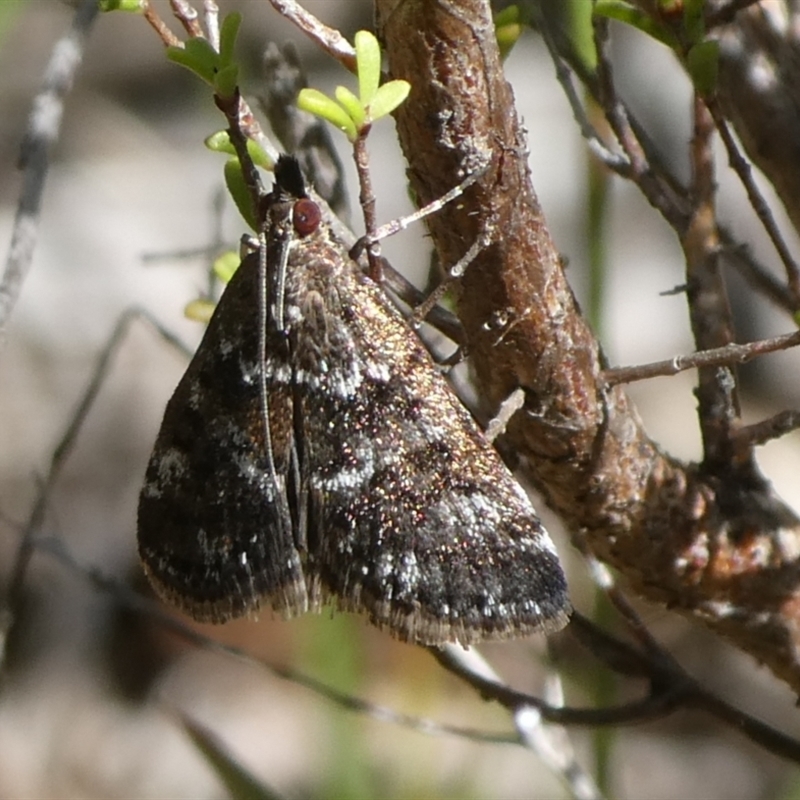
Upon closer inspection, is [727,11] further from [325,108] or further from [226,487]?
[226,487]

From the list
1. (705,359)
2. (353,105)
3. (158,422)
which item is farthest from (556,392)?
(158,422)

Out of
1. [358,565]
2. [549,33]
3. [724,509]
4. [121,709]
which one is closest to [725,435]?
[724,509]

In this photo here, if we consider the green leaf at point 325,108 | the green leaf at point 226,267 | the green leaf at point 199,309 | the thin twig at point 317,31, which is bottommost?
the green leaf at point 199,309

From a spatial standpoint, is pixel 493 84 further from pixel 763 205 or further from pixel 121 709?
pixel 121 709

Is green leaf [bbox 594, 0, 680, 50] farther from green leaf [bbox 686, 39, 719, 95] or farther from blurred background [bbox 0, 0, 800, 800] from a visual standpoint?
blurred background [bbox 0, 0, 800, 800]

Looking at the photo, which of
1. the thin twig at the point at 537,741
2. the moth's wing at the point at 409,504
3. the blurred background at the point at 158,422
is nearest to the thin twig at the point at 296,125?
the moth's wing at the point at 409,504

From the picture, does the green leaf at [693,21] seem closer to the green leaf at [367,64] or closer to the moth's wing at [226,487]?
the green leaf at [367,64]
